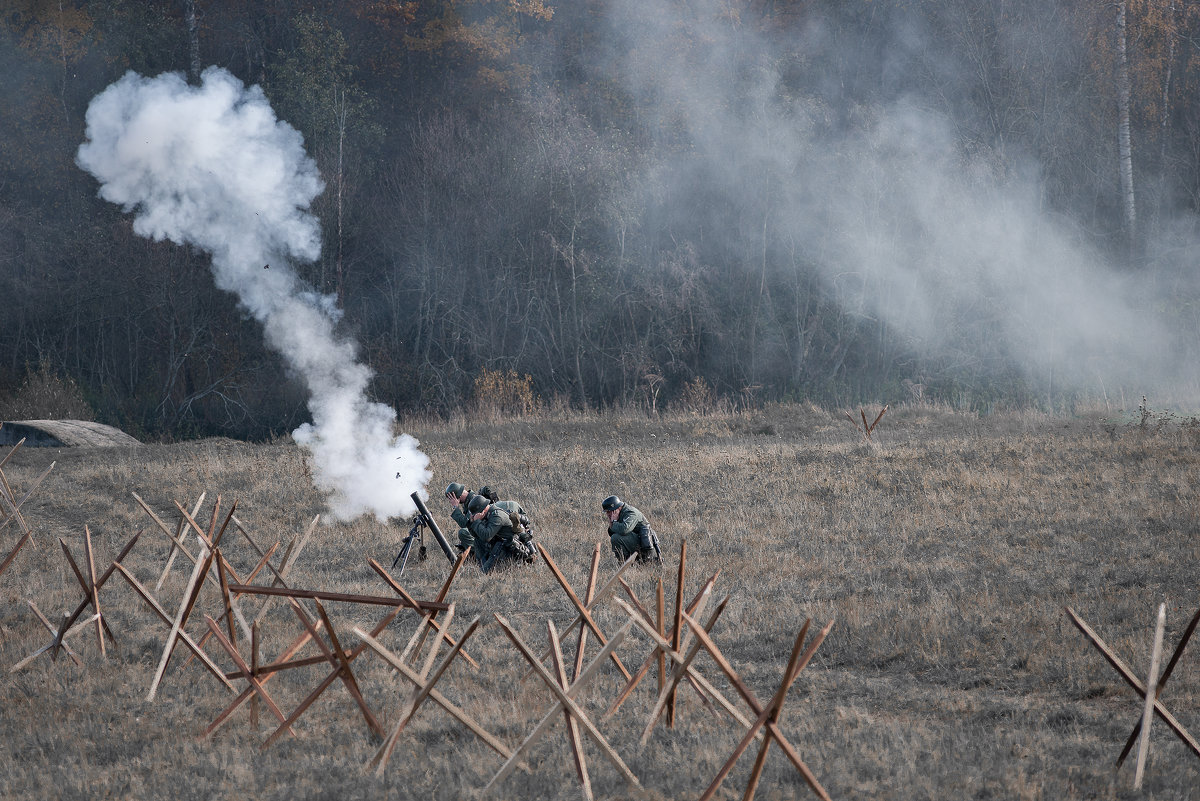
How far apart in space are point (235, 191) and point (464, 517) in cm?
565

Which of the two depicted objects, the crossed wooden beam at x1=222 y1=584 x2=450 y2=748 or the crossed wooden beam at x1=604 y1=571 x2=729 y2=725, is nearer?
the crossed wooden beam at x1=604 y1=571 x2=729 y2=725

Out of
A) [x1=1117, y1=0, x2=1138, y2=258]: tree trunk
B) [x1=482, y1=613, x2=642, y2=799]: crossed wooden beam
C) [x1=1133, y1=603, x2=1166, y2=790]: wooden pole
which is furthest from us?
[x1=1117, y1=0, x2=1138, y2=258]: tree trunk

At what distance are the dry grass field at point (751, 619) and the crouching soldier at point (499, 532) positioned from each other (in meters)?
0.44

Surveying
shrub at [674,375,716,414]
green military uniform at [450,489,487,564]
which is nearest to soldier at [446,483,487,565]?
green military uniform at [450,489,487,564]

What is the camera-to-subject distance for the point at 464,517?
12.2m

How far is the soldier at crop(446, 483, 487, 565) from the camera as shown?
1194cm

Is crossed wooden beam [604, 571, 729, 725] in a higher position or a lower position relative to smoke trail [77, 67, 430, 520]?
lower

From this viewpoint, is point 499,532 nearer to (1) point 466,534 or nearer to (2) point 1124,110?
(1) point 466,534

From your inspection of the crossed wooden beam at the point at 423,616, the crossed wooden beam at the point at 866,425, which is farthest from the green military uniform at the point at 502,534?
the crossed wooden beam at the point at 866,425

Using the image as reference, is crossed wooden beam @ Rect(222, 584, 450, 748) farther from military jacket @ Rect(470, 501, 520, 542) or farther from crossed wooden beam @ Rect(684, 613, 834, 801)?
military jacket @ Rect(470, 501, 520, 542)

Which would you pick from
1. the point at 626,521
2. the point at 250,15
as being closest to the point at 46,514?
the point at 626,521

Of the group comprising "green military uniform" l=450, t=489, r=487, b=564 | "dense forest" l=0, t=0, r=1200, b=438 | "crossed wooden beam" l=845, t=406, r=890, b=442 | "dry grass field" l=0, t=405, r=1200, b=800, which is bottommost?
"dry grass field" l=0, t=405, r=1200, b=800

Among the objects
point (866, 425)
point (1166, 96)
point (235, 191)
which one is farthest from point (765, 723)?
point (1166, 96)

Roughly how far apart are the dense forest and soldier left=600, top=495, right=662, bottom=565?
19.3 metres
